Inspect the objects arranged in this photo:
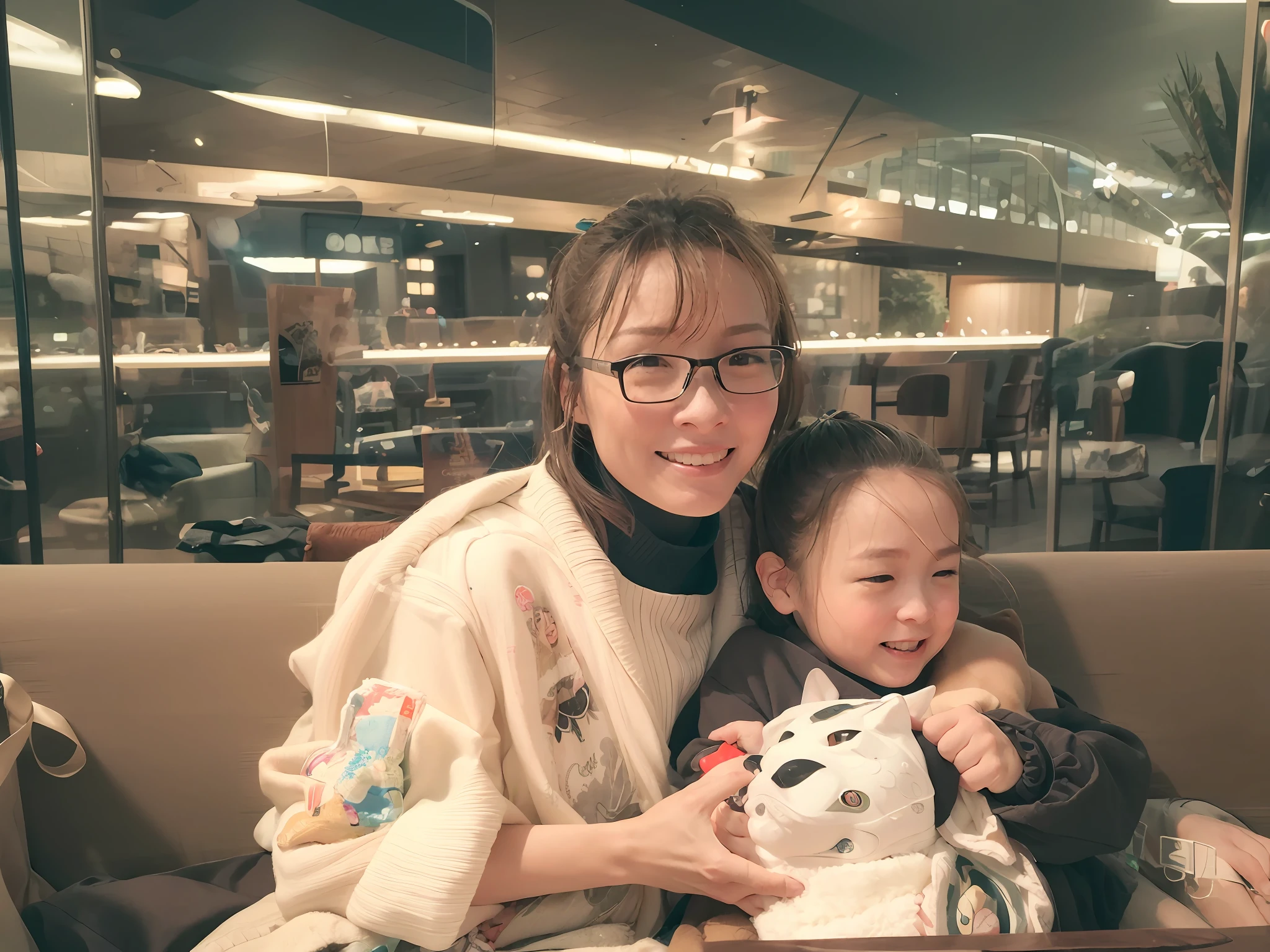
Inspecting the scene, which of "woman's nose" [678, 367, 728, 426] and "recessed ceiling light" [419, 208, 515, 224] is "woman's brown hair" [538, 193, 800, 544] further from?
"recessed ceiling light" [419, 208, 515, 224]

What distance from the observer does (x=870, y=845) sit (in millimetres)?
947

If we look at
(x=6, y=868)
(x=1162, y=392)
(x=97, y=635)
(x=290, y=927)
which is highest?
(x=1162, y=392)

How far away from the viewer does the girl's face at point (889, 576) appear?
116cm

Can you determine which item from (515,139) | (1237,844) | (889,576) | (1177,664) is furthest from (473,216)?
(1237,844)

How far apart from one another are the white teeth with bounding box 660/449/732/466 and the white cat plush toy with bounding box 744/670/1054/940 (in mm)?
370

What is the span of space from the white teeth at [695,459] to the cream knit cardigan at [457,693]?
17 centimetres

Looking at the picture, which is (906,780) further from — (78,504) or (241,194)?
(78,504)

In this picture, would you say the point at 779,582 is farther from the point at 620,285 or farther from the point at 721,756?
the point at 620,285

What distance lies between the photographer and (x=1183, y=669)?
1.58 m

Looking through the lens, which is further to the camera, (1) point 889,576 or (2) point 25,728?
(2) point 25,728

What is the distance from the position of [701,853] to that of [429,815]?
33 centimetres

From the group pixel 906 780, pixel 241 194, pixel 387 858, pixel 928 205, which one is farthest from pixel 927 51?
pixel 387 858

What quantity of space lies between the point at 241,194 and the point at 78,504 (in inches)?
44.0

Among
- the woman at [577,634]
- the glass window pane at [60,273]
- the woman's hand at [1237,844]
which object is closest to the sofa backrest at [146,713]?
the woman at [577,634]
